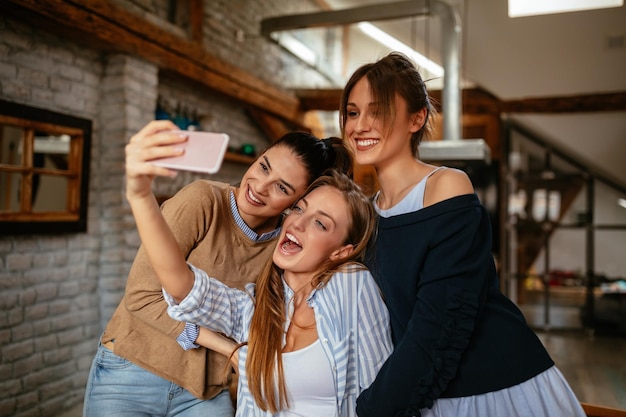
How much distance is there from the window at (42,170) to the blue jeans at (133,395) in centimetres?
202

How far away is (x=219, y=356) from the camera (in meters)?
1.55

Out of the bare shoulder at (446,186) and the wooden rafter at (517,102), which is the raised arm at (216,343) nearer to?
the bare shoulder at (446,186)

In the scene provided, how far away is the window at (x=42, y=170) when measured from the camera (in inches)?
127

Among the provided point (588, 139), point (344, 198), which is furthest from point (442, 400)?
point (588, 139)

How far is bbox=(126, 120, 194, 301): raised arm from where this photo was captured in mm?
928

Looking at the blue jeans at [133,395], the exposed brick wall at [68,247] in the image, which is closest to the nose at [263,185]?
the blue jeans at [133,395]

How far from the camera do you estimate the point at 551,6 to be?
14.8ft

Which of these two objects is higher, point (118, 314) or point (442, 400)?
point (118, 314)

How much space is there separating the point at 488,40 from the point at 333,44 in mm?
3573

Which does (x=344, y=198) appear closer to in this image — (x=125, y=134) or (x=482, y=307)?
(x=482, y=307)

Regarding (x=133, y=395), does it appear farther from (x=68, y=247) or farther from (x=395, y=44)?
(x=395, y=44)

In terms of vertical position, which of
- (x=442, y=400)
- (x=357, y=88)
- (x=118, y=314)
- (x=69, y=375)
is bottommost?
(x=69, y=375)

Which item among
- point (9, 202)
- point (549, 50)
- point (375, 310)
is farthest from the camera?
point (549, 50)

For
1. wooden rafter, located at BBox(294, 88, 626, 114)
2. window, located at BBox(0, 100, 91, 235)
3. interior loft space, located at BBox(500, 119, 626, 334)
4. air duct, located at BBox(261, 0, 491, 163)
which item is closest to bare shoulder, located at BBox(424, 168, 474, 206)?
air duct, located at BBox(261, 0, 491, 163)
